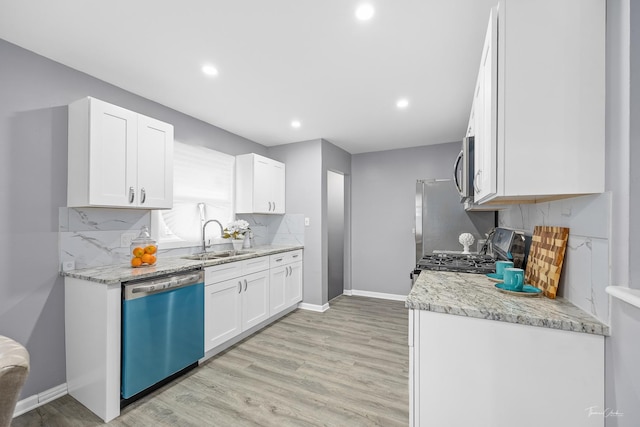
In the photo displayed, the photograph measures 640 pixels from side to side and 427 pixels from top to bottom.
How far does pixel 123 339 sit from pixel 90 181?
1.13 m

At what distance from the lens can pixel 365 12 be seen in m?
1.55

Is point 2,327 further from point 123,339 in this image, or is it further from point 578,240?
point 578,240

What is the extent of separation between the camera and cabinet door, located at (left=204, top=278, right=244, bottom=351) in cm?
247

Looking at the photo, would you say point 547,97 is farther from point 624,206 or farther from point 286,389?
point 286,389

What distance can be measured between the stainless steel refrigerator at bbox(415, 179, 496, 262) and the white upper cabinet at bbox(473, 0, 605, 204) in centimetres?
253

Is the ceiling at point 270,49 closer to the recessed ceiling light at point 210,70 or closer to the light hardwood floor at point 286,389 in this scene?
the recessed ceiling light at point 210,70

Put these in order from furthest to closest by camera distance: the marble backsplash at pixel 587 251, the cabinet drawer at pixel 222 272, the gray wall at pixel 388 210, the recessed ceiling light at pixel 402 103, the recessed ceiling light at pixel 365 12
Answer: the gray wall at pixel 388 210
the recessed ceiling light at pixel 402 103
the cabinet drawer at pixel 222 272
the recessed ceiling light at pixel 365 12
the marble backsplash at pixel 587 251

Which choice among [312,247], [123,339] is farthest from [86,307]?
[312,247]

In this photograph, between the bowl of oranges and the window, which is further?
the window

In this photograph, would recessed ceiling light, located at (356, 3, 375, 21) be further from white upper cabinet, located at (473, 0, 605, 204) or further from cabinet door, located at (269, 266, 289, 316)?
cabinet door, located at (269, 266, 289, 316)

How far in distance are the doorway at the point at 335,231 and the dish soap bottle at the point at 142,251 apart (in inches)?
94.7

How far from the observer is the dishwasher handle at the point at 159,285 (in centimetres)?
184

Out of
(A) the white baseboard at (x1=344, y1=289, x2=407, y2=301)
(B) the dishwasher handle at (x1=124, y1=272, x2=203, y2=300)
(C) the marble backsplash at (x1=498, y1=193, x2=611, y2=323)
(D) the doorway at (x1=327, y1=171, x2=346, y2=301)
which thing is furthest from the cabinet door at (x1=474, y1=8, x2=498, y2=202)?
(A) the white baseboard at (x1=344, y1=289, x2=407, y2=301)

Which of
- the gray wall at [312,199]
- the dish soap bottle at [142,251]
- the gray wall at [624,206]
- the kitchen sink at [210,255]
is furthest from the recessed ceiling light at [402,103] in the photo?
the dish soap bottle at [142,251]
